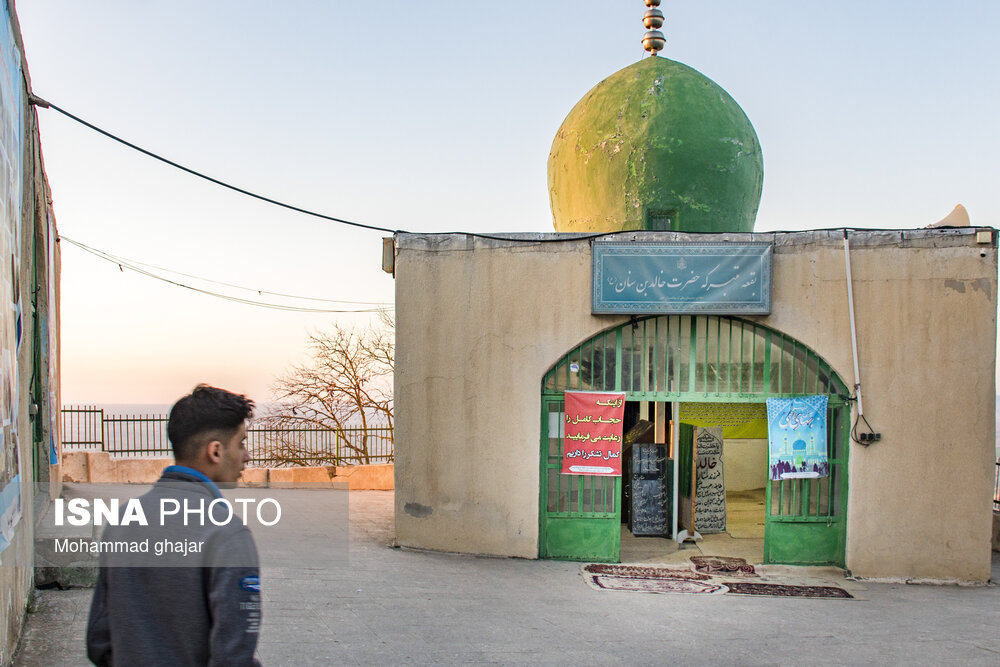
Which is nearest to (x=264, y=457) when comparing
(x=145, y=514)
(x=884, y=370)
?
(x=884, y=370)

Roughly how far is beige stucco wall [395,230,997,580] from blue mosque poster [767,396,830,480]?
37 centimetres

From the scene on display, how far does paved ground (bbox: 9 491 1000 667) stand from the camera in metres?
5.85

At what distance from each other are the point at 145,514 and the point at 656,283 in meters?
7.08

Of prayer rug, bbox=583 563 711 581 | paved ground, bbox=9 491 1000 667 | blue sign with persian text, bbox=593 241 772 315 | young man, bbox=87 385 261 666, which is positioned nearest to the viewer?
young man, bbox=87 385 261 666

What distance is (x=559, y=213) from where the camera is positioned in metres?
11.3

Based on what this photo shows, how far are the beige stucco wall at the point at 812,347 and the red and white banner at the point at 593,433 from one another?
38 cm

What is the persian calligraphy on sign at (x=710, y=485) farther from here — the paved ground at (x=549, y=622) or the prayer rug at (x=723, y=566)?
the paved ground at (x=549, y=622)

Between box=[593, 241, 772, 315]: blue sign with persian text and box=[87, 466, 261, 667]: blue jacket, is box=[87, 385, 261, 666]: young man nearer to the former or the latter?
box=[87, 466, 261, 667]: blue jacket

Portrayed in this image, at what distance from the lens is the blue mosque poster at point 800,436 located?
8.76m

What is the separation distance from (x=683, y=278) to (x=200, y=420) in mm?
6912

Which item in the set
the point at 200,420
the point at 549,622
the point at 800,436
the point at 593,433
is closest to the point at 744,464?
the point at 800,436

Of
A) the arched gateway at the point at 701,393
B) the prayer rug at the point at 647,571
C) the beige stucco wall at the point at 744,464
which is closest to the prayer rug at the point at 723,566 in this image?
the prayer rug at the point at 647,571

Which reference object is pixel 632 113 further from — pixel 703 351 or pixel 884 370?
pixel 884 370

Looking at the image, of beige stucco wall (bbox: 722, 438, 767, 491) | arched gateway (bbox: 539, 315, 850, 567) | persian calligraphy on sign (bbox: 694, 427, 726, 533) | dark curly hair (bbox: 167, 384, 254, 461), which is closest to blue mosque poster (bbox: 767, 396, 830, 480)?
arched gateway (bbox: 539, 315, 850, 567)
